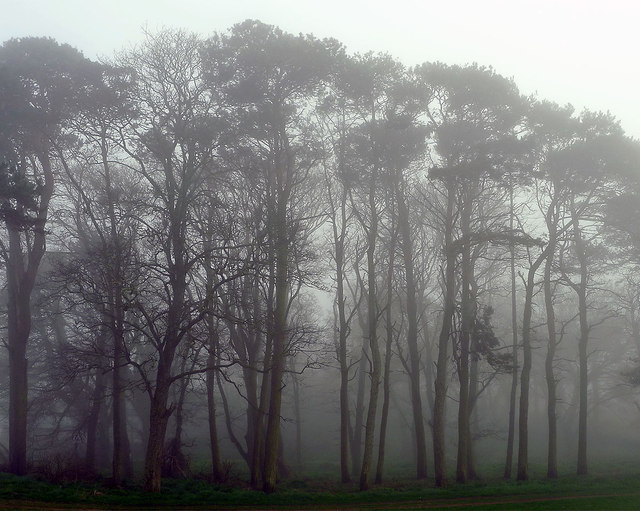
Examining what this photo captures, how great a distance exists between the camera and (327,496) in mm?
19266

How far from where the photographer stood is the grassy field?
16781 mm

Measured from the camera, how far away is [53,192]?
23.5m

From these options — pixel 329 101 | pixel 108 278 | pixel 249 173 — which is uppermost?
pixel 329 101

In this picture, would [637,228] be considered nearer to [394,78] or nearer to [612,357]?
[394,78]

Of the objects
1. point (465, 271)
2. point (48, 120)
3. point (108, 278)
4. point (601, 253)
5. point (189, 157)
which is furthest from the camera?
point (601, 253)

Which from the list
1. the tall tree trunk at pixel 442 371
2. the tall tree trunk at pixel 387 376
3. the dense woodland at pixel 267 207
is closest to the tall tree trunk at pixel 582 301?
the dense woodland at pixel 267 207

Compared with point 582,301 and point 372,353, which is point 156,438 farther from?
point 582,301

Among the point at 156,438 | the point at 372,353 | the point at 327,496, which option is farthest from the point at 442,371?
the point at 156,438

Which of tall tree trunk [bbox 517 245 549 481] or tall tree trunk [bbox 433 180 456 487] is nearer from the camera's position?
tall tree trunk [bbox 433 180 456 487]

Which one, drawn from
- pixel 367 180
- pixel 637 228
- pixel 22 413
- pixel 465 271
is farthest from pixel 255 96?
pixel 637 228

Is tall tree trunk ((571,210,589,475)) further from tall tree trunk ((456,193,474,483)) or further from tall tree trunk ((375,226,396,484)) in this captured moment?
tall tree trunk ((375,226,396,484))

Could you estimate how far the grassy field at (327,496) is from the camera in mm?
16781

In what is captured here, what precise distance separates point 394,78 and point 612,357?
95.5 feet

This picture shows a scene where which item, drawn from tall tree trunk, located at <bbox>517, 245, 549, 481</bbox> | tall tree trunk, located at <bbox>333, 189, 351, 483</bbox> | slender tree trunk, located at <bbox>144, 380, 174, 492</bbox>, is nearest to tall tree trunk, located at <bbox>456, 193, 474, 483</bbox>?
tall tree trunk, located at <bbox>517, 245, 549, 481</bbox>
